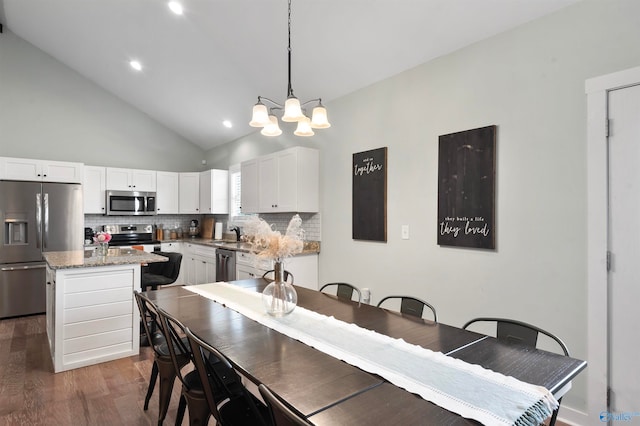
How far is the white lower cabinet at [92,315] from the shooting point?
9.89 feet

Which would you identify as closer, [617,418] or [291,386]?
[291,386]

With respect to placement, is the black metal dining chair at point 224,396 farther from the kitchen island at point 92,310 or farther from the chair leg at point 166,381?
the kitchen island at point 92,310

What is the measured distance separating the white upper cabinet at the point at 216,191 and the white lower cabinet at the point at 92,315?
118 inches

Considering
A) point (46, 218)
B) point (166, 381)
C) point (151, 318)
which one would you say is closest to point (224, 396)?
point (166, 381)

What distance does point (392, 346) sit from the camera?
4.96 ft

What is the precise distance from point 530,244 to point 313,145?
2.66 meters

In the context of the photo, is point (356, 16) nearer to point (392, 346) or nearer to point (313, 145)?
point (313, 145)

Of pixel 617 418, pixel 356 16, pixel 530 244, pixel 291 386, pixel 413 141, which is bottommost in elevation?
pixel 617 418

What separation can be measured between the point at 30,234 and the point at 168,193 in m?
2.14

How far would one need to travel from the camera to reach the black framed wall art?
136 inches

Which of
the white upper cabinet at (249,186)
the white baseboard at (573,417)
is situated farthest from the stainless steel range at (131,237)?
the white baseboard at (573,417)

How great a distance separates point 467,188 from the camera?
276 centimetres

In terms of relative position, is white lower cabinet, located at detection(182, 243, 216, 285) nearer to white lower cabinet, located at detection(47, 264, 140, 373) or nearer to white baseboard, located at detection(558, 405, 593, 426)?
white lower cabinet, located at detection(47, 264, 140, 373)

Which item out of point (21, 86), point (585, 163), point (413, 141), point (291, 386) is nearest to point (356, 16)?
point (413, 141)
